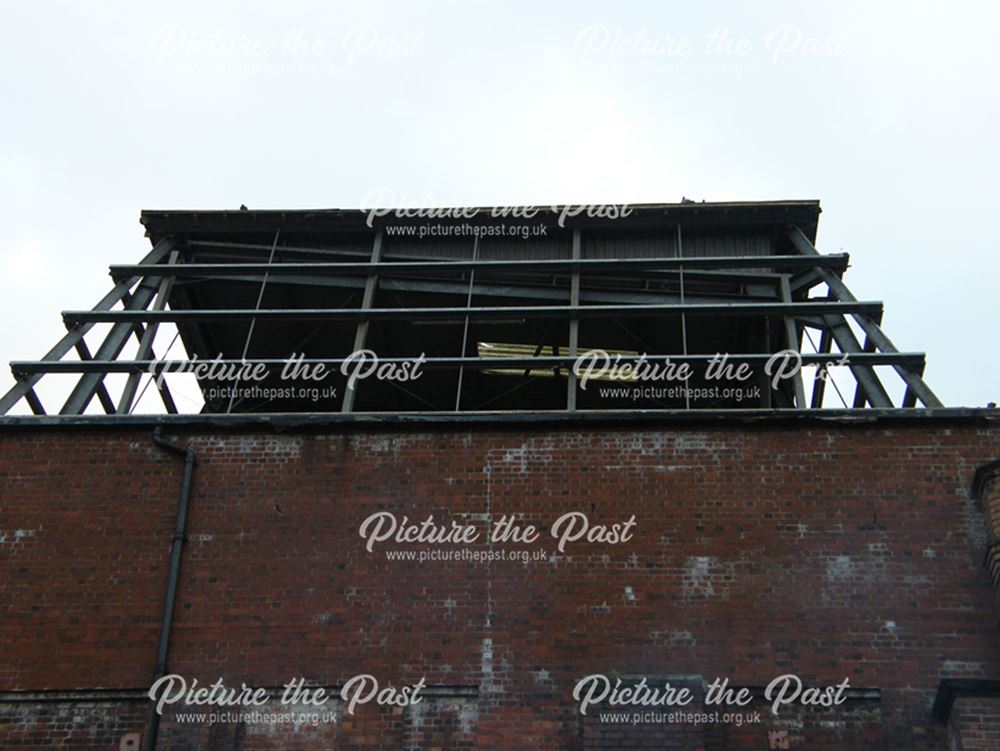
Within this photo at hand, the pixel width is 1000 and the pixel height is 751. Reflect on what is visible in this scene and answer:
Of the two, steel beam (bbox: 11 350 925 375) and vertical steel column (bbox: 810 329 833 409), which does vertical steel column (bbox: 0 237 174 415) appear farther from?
vertical steel column (bbox: 810 329 833 409)

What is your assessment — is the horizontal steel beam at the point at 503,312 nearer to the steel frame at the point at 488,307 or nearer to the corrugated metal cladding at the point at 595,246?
the steel frame at the point at 488,307

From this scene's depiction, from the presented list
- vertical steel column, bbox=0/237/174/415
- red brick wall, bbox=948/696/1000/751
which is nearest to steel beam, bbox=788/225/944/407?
red brick wall, bbox=948/696/1000/751

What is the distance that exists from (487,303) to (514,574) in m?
5.62

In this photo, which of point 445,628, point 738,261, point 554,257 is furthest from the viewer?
point 554,257

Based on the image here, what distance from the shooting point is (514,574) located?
1197cm

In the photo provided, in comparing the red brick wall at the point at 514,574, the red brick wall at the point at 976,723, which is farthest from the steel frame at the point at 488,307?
the red brick wall at the point at 976,723

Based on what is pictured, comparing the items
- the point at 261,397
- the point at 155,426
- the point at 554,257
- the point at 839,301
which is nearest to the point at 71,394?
the point at 155,426

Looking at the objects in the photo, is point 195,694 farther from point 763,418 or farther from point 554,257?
point 554,257

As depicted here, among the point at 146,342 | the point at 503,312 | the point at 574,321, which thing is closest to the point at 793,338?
the point at 574,321

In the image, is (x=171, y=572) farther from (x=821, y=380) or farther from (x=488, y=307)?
(x=821, y=380)

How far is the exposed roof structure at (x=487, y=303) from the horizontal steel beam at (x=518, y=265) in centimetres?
3

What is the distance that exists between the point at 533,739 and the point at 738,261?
7.27 metres

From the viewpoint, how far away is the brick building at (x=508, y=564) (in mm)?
11102

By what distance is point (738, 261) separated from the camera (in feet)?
50.1
